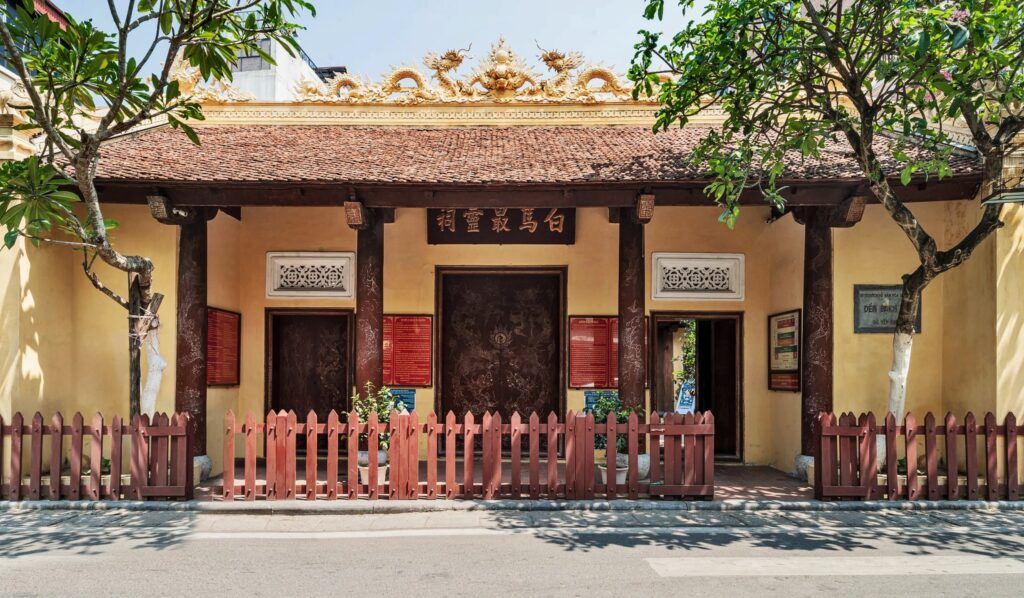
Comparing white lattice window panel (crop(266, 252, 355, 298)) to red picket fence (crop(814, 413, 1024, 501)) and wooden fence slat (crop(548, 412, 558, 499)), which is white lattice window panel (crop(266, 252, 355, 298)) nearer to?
wooden fence slat (crop(548, 412, 558, 499))

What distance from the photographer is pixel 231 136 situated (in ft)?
35.4

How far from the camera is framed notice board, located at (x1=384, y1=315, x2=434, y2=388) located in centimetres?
1069

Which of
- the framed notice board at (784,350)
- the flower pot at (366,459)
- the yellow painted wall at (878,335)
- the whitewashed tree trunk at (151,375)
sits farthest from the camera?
the framed notice board at (784,350)

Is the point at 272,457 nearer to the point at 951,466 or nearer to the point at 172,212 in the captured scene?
the point at 172,212

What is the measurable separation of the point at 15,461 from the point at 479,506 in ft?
15.0

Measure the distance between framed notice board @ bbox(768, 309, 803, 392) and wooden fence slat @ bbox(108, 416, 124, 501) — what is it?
7.62m

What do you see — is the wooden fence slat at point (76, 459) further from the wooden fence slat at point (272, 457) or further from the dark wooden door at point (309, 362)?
the dark wooden door at point (309, 362)

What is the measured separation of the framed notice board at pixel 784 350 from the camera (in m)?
9.63

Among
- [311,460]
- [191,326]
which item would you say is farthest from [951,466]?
[191,326]

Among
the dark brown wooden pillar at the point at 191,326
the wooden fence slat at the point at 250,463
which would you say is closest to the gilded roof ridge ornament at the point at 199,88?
the dark brown wooden pillar at the point at 191,326

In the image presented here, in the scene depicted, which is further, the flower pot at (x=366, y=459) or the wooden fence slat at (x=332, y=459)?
the flower pot at (x=366, y=459)

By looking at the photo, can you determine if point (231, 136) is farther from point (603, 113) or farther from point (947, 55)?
point (947, 55)

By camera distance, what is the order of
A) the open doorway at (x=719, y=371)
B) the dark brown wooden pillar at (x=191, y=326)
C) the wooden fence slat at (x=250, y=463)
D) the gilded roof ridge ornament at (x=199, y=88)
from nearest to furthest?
the wooden fence slat at (x=250, y=463), the dark brown wooden pillar at (x=191, y=326), the open doorway at (x=719, y=371), the gilded roof ridge ornament at (x=199, y=88)

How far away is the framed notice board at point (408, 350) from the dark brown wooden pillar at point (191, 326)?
246 cm
